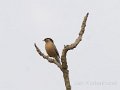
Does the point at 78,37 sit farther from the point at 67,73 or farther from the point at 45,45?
the point at 45,45

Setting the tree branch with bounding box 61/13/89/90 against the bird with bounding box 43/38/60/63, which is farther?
the bird with bounding box 43/38/60/63

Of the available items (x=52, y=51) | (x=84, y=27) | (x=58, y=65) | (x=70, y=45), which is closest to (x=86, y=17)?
(x=84, y=27)

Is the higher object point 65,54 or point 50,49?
point 50,49

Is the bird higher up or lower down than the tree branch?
higher up

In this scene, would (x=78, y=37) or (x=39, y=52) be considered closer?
(x=78, y=37)

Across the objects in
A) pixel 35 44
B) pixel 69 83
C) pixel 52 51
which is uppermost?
pixel 52 51

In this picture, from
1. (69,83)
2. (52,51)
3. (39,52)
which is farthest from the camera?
(52,51)

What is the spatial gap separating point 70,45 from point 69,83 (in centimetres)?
86

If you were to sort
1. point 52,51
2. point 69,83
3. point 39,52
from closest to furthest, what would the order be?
1. point 69,83
2. point 39,52
3. point 52,51

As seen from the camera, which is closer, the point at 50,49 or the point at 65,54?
the point at 65,54

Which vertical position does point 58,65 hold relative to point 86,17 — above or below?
below

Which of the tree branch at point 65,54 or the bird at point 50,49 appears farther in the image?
the bird at point 50,49

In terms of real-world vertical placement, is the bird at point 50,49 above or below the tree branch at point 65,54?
above

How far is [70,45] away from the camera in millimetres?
7844
